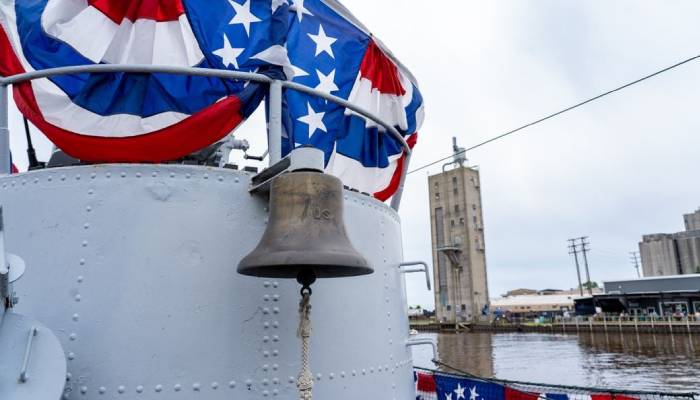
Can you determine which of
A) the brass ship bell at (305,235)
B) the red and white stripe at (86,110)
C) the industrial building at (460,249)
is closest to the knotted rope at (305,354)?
the brass ship bell at (305,235)

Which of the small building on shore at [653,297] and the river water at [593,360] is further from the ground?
the small building on shore at [653,297]

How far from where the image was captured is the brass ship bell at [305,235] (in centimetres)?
252

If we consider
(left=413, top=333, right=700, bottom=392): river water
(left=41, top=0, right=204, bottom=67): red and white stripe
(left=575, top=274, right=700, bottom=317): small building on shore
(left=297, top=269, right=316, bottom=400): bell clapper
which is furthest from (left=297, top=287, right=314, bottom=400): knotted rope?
(left=575, top=274, right=700, bottom=317): small building on shore

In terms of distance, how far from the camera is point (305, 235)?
2.61m

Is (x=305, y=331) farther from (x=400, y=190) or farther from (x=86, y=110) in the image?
(x=400, y=190)

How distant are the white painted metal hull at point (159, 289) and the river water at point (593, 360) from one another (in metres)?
17.6

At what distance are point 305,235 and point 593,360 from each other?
3706cm

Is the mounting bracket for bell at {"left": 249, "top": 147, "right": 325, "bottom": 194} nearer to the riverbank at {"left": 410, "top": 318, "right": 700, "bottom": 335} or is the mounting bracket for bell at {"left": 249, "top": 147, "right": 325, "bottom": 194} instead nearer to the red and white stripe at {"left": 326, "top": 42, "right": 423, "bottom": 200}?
the red and white stripe at {"left": 326, "top": 42, "right": 423, "bottom": 200}

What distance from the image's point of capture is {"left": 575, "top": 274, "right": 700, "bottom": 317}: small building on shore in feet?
182

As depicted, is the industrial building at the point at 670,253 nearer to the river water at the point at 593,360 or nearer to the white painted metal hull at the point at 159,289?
the river water at the point at 593,360

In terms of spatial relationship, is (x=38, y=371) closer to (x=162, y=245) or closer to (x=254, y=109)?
(x=162, y=245)

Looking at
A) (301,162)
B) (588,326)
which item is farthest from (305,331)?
(588,326)

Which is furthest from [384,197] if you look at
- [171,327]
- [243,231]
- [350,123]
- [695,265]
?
[695,265]

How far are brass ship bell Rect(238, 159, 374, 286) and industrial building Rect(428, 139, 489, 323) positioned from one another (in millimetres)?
75709
